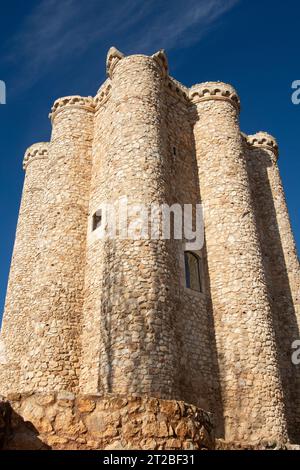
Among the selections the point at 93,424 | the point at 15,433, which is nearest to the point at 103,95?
the point at 93,424

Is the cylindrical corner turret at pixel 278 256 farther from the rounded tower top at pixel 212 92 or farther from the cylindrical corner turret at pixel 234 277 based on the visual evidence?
the rounded tower top at pixel 212 92

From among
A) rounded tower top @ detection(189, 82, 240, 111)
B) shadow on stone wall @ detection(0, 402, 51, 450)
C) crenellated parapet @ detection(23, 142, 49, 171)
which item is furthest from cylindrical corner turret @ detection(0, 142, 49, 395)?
shadow on stone wall @ detection(0, 402, 51, 450)

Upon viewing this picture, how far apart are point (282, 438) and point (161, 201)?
24.3 ft

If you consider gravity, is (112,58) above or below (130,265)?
above

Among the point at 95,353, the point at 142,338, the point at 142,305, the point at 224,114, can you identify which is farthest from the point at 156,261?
the point at 224,114

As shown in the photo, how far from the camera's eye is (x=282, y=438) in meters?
11.9

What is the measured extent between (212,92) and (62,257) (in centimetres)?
929

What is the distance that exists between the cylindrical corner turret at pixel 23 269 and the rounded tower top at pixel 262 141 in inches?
383

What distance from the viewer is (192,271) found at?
14.6 metres

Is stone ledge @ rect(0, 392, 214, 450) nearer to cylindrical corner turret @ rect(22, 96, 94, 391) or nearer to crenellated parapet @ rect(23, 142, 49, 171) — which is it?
cylindrical corner turret @ rect(22, 96, 94, 391)

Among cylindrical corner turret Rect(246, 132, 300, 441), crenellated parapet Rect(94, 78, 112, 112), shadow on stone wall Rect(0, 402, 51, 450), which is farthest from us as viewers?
crenellated parapet Rect(94, 78, 112, 112)

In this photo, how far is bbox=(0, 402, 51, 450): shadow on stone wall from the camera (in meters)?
5.25

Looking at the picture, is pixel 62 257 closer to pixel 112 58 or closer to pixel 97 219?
pixel 97 219

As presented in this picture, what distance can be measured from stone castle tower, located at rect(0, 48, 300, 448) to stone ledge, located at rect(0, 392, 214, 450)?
14.4 feet
